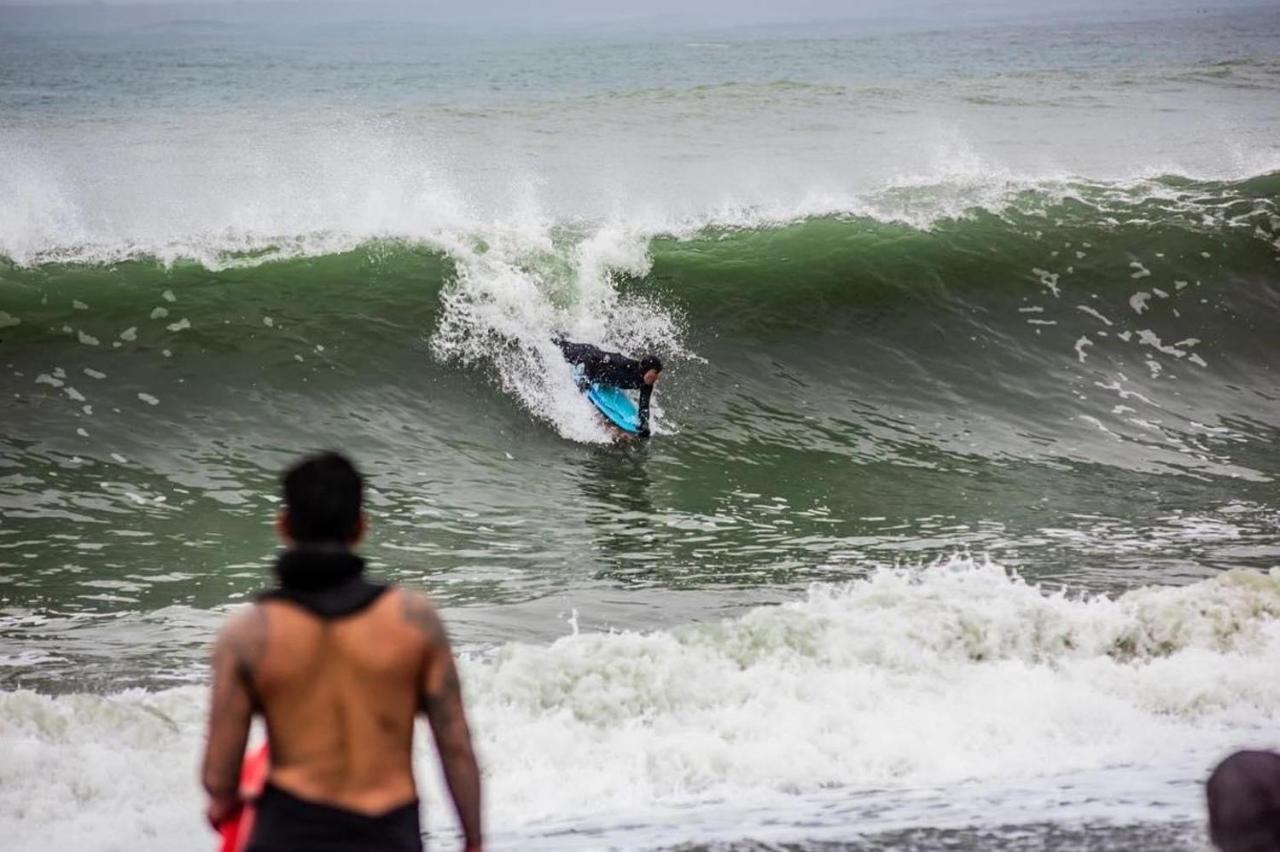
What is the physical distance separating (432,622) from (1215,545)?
8.37m

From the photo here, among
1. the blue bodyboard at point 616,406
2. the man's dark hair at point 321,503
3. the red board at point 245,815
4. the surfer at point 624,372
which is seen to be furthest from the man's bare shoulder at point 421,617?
the blue bodyboard at point 616,406

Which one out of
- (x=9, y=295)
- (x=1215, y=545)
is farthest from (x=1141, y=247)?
(x=9, y=295)

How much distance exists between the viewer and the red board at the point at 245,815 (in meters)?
2.79

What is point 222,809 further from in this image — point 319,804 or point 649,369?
point 649,369

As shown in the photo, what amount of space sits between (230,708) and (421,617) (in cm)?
40

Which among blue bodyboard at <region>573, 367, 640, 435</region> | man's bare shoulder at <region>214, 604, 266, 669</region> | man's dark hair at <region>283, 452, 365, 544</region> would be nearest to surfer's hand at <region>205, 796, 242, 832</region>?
man's bare shoulder at <region>214, 604, 266, 669</region>

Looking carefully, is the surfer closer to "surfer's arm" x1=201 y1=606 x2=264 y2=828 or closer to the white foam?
the white foam

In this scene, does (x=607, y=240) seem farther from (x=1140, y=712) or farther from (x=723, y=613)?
(x=1140, y=712)

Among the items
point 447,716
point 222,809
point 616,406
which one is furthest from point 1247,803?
point 616,406

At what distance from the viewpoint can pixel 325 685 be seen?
106 inches

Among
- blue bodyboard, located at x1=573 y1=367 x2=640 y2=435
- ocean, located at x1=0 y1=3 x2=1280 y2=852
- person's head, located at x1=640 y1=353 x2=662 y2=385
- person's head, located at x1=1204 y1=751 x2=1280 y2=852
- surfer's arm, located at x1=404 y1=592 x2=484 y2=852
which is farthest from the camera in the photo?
blue bodyboard, located at x1=573 y1=367 x2=640 y2=435

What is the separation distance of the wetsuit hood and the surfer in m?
9.25

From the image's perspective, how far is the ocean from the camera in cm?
620

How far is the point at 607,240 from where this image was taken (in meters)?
16.4
